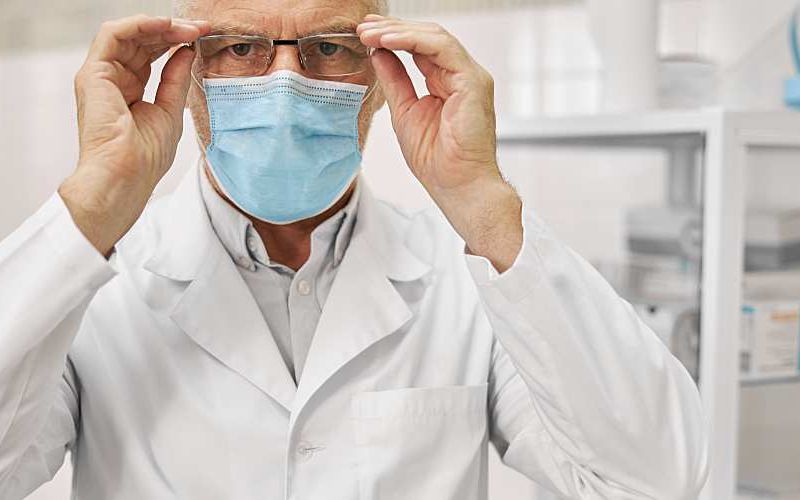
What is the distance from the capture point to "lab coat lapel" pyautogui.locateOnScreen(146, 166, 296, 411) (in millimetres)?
1290

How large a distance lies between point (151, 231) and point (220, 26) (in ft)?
1.11

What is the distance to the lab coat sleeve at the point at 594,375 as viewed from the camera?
1.15 m

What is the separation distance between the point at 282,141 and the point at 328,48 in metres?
0.16

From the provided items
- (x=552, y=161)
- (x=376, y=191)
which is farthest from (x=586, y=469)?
(x=376, y=191)

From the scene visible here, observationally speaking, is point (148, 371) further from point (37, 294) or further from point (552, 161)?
point (552, 161)

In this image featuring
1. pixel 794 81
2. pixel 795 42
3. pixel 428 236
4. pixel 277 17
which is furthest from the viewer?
pixel 795 42

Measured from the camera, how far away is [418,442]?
4.35 feet

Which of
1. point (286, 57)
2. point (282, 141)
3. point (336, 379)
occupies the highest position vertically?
point (286, 57)

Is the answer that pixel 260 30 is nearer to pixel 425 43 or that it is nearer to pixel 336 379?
pixel 425 43

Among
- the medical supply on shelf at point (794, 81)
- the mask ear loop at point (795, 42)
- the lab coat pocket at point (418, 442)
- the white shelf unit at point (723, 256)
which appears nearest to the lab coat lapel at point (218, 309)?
the lab coat pocket at point (418, 442)

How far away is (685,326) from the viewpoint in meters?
1.74

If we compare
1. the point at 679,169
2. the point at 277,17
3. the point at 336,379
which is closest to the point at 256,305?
the point at 336,379

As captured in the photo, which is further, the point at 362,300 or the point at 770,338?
the point at 770,338

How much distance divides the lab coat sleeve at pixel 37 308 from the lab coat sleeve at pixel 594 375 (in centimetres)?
46
